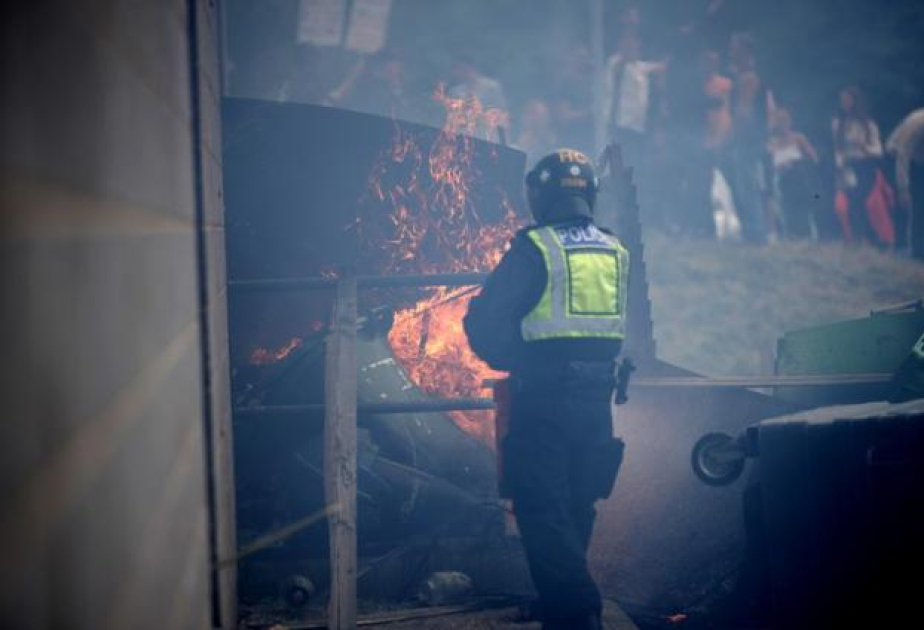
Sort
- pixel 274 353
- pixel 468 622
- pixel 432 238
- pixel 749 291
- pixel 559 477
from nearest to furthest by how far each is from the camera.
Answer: pixel 559 477 → pixel 468 622 → pixel 274 353 → pixel 432 238 → pixel 749 291

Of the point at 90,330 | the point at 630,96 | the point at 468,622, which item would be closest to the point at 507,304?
the point at 468,622

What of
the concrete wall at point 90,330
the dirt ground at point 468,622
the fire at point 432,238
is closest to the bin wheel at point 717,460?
the dirt ground at point 468,622

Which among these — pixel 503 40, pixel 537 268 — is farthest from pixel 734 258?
pixel 537 268

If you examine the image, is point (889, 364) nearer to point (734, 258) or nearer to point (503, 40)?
point (734, 258)

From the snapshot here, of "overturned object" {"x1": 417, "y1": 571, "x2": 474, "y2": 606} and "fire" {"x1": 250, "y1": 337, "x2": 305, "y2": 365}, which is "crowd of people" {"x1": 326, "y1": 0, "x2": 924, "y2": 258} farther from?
"overturned object" {"x1": 417, "y1": 571, "x2": 474, "y2": 606}

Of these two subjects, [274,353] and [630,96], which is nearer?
[274,353]

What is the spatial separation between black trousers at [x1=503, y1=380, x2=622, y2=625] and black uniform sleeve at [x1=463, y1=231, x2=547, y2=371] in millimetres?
244

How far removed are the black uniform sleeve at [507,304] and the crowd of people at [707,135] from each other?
9232 mm

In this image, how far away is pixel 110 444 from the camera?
2.92 feet

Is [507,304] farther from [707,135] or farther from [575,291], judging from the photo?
[707,135]

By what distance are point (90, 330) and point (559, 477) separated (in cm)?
290

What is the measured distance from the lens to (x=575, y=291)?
3.61 m

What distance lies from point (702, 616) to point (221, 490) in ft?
9.82

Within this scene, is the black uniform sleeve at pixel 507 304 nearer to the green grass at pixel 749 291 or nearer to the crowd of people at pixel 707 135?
the green grass at pixel 749 291
